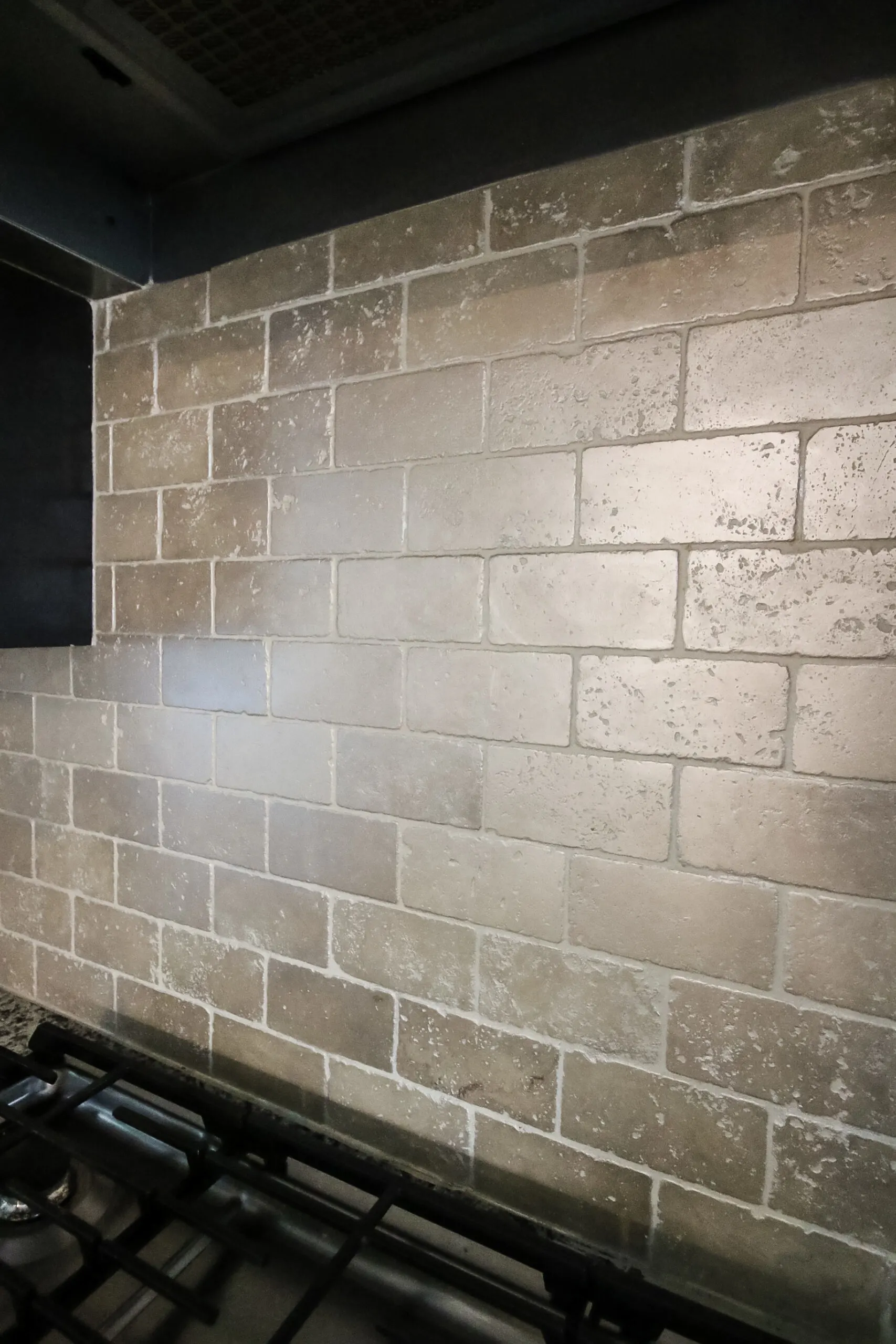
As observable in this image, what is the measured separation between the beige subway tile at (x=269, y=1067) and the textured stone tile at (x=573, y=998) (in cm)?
38

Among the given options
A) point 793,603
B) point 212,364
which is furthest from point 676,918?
point 212,364

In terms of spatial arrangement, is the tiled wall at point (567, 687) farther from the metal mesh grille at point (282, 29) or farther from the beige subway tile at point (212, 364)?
the metal mesh grille at point (282, 29)

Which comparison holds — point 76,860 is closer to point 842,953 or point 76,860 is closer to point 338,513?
point 338,513

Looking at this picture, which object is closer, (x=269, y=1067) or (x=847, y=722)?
(x=847, y=722)

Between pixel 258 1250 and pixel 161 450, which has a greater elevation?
pixel 161 450

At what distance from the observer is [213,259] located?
1.18m

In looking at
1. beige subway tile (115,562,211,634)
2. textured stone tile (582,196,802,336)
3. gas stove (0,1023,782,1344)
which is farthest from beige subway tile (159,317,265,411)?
gas stove (0,1023,782,1344)

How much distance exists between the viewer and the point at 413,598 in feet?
3.38

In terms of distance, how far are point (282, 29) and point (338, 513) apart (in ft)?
1.94

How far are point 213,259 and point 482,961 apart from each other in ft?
4.12

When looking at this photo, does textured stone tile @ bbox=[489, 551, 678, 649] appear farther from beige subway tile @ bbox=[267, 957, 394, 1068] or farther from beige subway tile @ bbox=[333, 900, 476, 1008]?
beige subway tile @ bbox=[267, 957, 394, 1068]

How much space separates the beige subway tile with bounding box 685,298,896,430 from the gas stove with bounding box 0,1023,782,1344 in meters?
1.05

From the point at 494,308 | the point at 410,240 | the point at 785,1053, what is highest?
the point at 410,240

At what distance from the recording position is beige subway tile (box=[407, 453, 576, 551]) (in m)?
0.93
